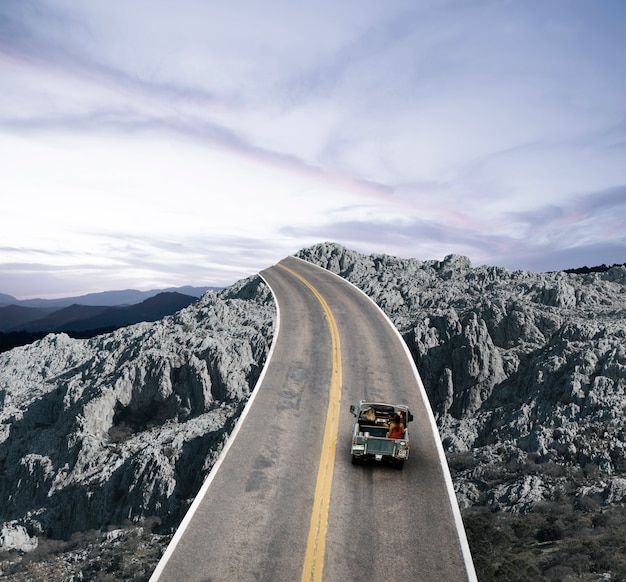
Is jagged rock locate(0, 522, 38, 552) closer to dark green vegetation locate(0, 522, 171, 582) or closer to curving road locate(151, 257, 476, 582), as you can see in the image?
dark green vegetation locate(0, 522, 171, 582)

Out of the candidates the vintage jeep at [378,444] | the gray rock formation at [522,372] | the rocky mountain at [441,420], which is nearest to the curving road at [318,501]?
the vintage jeep at [378,444]

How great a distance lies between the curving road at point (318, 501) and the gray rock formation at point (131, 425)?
39.0 ft

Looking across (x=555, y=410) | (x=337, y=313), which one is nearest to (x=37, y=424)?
(x=337, y=313)

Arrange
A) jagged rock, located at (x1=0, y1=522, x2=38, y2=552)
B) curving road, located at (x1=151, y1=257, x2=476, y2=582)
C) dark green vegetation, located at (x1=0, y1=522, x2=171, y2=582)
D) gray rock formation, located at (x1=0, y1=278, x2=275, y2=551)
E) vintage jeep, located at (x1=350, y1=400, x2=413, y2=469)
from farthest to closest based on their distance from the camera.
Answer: gray rock formation, located at (x1=0, y1=278, x2=275, y2=551) → jagged rock, located at (x1=0, y1=522, x2=38, y2=552) → dark green vegetation, located at (x1=0, y1=522, x2=171, y2=582) → vintage jeep, located at (x1=350, y1=400, x2=413, y2=469) → curving road, located at (x1=151, y1=257, x2=476, y2=582)

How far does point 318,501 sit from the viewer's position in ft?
48.1

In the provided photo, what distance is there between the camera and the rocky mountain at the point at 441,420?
19.1 metres

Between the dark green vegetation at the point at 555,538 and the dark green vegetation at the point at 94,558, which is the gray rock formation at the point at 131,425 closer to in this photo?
the dark green vegetation at the point at 94,558

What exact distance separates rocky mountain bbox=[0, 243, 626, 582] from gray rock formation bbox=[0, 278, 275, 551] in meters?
0.13

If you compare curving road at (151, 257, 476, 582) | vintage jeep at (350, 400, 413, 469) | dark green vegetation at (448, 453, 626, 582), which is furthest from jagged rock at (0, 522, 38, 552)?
dark green vegetation at (448, 453, 626, 582)

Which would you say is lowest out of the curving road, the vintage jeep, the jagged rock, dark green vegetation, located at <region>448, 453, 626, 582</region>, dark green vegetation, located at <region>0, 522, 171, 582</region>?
the jagged rock

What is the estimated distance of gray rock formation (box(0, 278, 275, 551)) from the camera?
29766mm

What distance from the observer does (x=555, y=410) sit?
2767 centimetres

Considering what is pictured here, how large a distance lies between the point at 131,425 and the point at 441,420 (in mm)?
24682

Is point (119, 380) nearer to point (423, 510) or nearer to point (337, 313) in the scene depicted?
point (337, 313)
